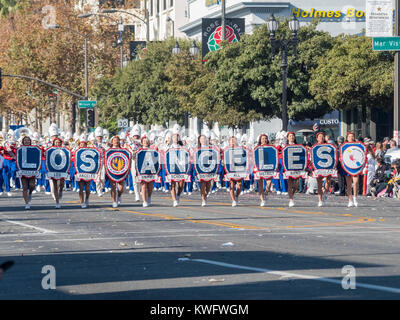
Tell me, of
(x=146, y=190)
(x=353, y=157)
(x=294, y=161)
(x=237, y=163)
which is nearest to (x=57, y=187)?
(x=146, y=190)

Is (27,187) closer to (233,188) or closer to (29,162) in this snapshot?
(29,162)

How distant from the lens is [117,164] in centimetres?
2672

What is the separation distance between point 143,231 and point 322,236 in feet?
11.4

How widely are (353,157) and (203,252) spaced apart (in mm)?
12067

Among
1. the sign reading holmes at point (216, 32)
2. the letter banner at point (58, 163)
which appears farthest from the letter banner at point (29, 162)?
the sign reading holmes at point (216, 32)

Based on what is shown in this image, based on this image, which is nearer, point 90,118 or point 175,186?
point 175,186

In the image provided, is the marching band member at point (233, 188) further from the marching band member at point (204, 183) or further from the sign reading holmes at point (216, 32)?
the sign reading holmes at point (216, 32)

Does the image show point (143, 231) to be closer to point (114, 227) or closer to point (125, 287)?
point (114, 227)

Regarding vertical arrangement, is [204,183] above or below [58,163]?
below

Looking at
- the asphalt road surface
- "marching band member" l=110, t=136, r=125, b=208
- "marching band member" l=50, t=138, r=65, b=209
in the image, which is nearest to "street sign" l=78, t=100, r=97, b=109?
"marching band member" l=50, t=138, r=65, b=209

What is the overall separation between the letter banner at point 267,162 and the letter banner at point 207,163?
1.19 metres
